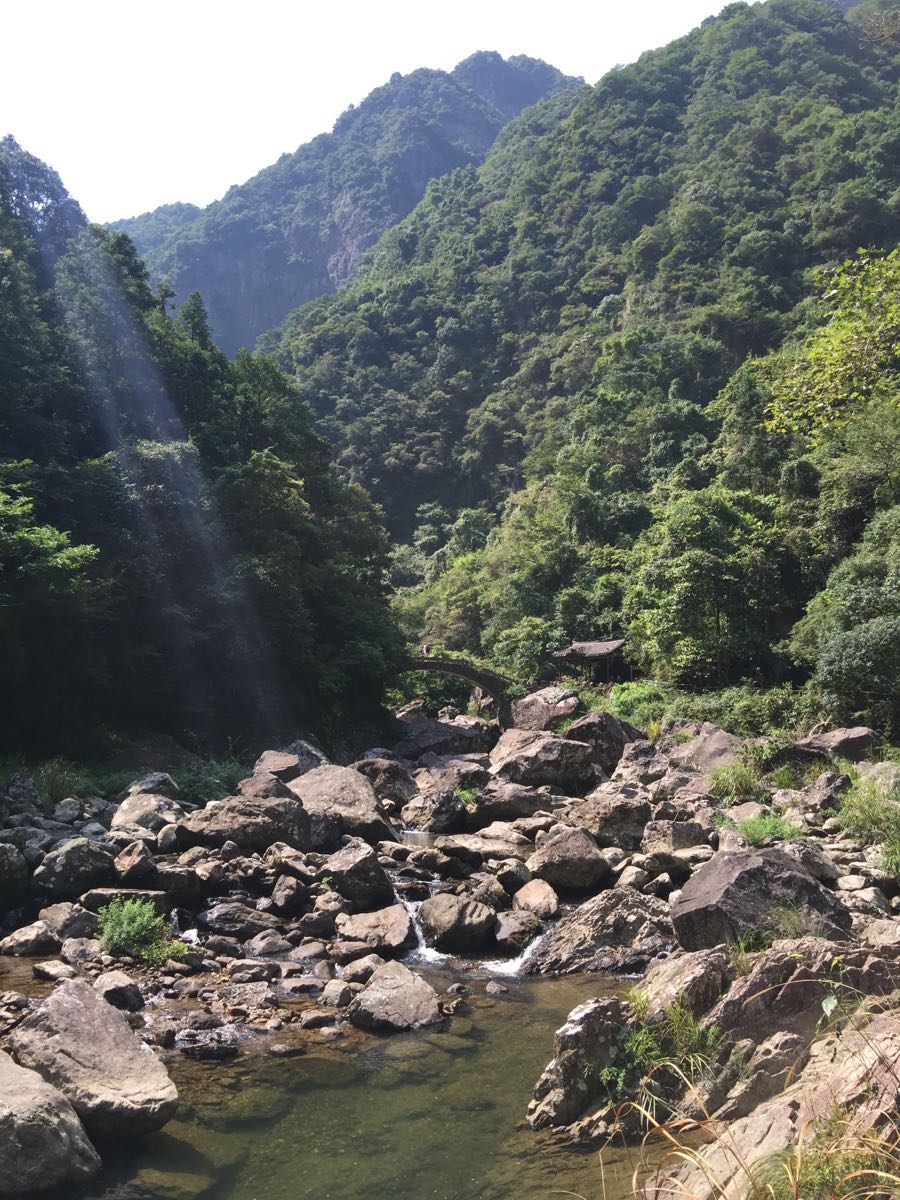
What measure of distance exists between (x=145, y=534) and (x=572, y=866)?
20003mm

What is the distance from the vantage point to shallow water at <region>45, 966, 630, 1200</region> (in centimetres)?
682

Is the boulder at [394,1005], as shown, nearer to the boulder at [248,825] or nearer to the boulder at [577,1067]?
the boulder at [577,1067]

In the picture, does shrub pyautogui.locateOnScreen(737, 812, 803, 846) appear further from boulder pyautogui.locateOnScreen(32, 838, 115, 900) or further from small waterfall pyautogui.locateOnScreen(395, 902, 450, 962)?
boulder pyautogui.locateOnScreen(32, 838, 115, 900)

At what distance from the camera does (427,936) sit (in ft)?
43.1

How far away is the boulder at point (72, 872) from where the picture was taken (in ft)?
43.3

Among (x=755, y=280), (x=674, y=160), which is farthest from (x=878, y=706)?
(x=674, y=160)

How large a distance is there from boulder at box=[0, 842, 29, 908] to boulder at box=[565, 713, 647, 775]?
659 inches

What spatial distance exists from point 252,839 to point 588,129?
9942 cm

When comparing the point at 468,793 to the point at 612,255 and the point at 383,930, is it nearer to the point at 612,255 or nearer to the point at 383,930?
the point at 383,930

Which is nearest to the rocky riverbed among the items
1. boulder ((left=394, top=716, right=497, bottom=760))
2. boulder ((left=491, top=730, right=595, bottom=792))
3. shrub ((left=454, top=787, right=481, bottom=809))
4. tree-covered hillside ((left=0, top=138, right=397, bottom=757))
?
shrub ((left=454, top=787, right=481, bottom=809))

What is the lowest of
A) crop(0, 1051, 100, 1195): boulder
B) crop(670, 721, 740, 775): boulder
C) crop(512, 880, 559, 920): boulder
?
crop(670, 721, 740, 775): boulder

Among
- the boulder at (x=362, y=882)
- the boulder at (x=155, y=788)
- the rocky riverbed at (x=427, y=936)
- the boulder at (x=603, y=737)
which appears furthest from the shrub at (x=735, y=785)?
the boulder at (x=155, y=788)

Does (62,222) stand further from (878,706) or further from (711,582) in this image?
(878,706)

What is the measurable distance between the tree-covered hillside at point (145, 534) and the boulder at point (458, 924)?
1425cm
